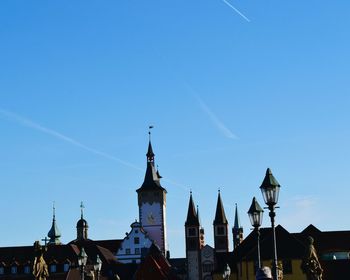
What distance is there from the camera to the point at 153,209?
4646 inches

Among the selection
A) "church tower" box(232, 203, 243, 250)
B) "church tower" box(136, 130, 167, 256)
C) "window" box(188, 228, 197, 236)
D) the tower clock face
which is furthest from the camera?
"church tower" box(232, 203, 243, 250)

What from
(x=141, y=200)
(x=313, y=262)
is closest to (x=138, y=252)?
(x=141, y=200)

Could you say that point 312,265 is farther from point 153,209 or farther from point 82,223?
point 82,223

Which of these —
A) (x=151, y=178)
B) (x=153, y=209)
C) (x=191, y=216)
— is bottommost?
(x=191, y=216)

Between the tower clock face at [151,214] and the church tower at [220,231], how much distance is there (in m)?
10.2

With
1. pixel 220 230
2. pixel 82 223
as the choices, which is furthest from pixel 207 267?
pixel 82 223

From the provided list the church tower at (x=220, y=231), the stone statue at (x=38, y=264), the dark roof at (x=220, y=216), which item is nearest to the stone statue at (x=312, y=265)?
the stone statue at (x=38, y=264)

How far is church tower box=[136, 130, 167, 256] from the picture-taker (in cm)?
11650

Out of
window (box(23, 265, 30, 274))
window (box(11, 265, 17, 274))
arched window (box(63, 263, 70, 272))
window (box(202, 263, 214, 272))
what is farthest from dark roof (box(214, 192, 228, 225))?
window (box(11, 265, 17, 274))

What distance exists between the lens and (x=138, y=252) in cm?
10881

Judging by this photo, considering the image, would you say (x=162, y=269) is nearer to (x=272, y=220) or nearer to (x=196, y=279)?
(x=196, y=279)

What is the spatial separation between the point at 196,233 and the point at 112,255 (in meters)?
13.9

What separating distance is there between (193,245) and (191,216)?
17.0 ft

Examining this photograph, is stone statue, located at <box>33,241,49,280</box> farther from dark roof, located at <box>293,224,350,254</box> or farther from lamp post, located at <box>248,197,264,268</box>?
dark roof, located at <box>293,224,350,254</box>
